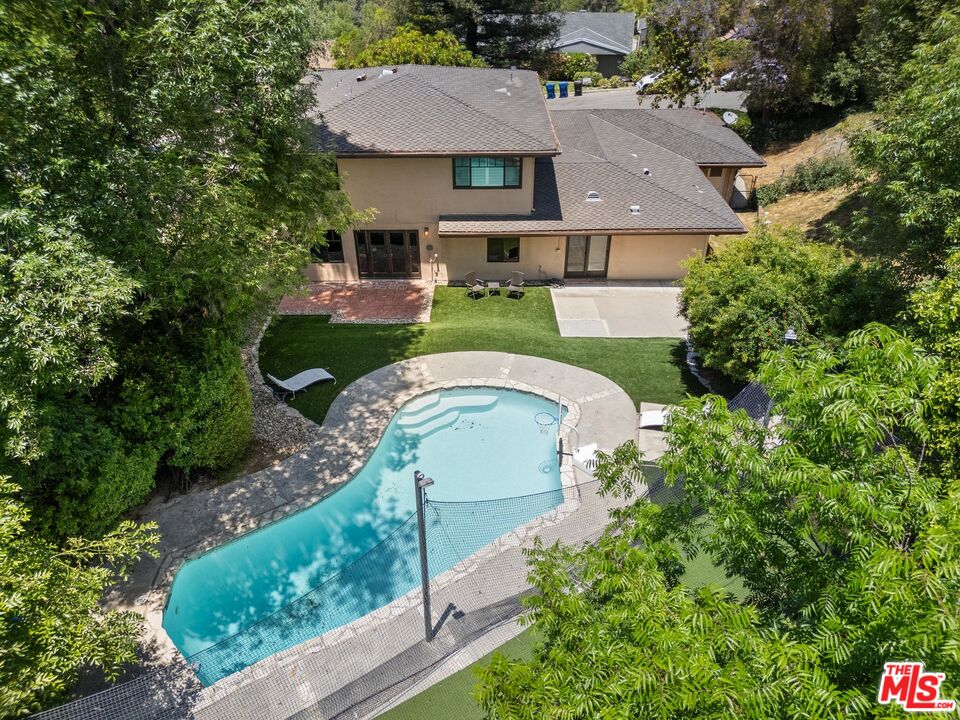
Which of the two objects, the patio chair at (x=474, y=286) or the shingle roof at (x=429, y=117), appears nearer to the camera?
the shingle roof at (x=429, y=117)

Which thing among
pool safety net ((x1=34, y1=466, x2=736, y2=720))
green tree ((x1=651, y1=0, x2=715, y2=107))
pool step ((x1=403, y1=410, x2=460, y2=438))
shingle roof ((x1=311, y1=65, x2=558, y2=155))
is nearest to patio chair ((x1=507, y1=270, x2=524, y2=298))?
shingle roof ((x1=311, y1=65, x2=558, y2=155))

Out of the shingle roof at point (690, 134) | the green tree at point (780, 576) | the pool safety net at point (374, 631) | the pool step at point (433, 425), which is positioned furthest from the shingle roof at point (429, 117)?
the green tree at point (780, 576)

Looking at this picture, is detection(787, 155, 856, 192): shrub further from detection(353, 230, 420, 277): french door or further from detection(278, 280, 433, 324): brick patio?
detection(278, 280, 433, 324): brick patio

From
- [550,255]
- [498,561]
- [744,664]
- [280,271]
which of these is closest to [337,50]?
[550,255]

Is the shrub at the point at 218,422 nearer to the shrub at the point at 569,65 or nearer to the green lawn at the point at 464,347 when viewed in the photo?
the green lawn at the point at 464,347

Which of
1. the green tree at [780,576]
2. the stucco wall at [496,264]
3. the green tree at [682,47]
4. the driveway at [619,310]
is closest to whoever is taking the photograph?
the green tree at [780,576]

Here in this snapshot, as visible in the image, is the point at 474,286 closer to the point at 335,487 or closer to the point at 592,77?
the point at 335,487

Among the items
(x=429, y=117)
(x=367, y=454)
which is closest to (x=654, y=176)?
(x=429, y=117)
